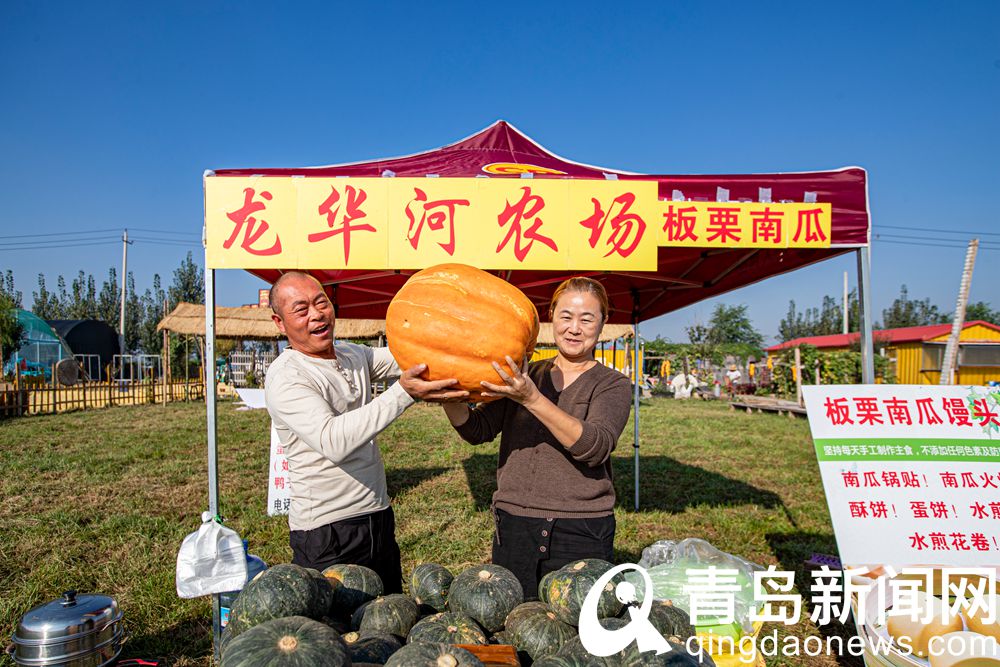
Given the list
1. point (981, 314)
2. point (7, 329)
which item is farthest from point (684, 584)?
point (981, 314)

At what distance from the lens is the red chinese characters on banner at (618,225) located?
3.05 metres

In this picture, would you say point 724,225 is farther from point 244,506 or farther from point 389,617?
point 244,506

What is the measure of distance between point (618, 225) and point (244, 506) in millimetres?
5534

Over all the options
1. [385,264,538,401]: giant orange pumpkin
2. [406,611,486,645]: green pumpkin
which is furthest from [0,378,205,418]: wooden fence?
[406,611,486,645]: green pumpkin

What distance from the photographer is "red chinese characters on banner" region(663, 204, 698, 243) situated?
3.27m

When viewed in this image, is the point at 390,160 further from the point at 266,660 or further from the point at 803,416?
the point at 803,416

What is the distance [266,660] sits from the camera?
1.14 metres

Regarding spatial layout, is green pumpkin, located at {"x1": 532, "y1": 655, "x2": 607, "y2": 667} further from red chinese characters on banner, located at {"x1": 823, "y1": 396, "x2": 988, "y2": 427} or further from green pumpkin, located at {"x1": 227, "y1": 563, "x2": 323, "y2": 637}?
red chinese characters on banner, located at {"x1": 823, "y1": 396, "x2": 988, "y2": 427}

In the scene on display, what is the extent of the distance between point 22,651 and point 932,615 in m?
3.39

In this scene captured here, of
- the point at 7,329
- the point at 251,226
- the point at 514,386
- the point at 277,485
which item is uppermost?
the point at 7,329

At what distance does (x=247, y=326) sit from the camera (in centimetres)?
2356

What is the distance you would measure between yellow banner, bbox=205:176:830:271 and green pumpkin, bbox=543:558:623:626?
1.75m

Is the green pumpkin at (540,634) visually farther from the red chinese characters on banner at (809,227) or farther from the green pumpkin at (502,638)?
the red chinese characters on banner at (809,227)

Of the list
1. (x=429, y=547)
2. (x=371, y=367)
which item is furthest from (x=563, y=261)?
(x=429, y=547)
